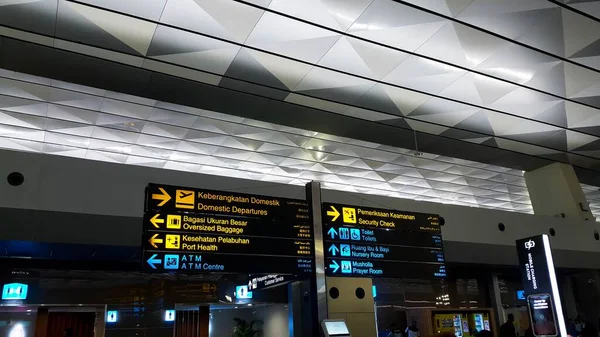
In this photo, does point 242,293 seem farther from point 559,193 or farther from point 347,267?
point 559,193

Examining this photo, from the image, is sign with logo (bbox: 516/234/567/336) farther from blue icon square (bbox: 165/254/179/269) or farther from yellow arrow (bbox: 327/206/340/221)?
blue icon square (bbox: 165/254/179/269)

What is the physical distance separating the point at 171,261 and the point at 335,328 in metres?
2.38

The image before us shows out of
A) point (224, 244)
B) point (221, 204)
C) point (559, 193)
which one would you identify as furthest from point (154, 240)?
point (559, 193)

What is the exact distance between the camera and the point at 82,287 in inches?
441

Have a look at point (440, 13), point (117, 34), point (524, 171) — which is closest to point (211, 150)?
point (117, 34)

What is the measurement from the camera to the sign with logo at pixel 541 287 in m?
6.66

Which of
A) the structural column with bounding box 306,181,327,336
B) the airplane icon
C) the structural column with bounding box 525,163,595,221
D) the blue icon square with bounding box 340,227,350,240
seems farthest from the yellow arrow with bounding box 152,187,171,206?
the structural column with bounding box 525,163,595,221

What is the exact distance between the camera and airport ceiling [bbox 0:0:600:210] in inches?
254

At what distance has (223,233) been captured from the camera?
20.5ft

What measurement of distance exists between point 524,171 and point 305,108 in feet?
27.6

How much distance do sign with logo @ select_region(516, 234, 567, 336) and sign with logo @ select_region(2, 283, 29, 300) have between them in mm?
10497

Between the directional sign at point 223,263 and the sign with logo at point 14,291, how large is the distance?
696cm

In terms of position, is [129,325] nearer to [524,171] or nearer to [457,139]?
[457,139]

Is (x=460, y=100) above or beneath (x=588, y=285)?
above
